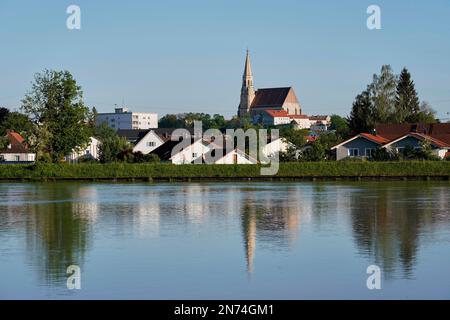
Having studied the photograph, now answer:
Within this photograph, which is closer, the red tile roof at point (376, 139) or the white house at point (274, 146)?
the red tile roof at point (376, 139)

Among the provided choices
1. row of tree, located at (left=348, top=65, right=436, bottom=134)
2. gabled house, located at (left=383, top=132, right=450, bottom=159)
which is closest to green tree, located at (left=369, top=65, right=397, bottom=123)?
row of tree, located at (left=348, top=65, right=436, bottom=134)

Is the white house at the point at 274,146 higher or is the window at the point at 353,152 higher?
the white house at the point at 274,146

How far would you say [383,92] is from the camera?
87750 millimetres

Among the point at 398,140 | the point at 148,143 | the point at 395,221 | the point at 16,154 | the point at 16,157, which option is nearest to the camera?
the point at 395,221

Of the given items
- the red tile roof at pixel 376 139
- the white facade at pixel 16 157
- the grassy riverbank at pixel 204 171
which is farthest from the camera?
the white facade at pixel 16 157

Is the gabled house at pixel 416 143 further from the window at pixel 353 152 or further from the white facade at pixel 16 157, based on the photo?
the white facade at pixel 16 157

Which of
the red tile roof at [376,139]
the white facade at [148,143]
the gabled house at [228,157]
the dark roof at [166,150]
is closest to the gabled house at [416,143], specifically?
the red tile roof at [376,139]

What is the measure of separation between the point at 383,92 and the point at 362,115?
3.46 meters

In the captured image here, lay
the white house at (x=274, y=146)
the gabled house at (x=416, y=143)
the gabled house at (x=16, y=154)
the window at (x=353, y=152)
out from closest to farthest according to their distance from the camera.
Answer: the gabled house at (x=416, y=143)
the window at (x=353, y=152)
the white house at (x=274, y=146)
the gabled house at (x=16, y=154)

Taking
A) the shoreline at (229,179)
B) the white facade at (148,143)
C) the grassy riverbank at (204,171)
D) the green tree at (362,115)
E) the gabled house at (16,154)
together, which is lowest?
the shoreline at (229,179)

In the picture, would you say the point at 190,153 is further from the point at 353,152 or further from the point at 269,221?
the point at 269,221

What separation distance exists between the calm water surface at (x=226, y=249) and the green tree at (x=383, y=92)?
53205 mm

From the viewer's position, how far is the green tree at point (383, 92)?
287 feet

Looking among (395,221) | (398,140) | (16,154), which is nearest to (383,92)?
(398,140)
